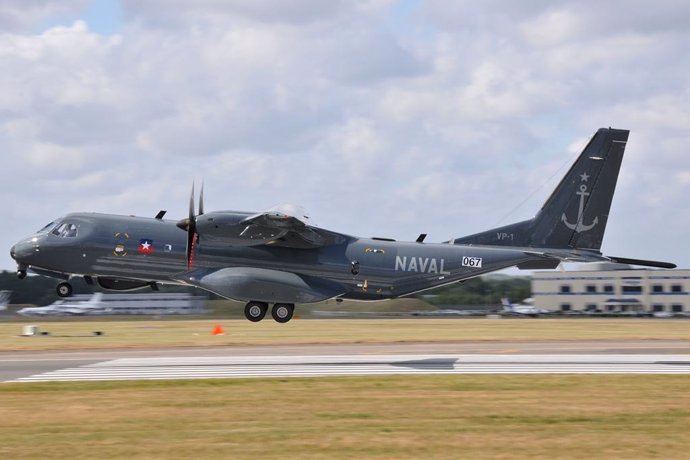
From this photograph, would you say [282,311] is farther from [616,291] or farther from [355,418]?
[616,291]

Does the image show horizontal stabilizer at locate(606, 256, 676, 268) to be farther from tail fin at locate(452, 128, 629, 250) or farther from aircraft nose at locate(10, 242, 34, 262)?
aircraft nose at locate(10, 242, 34, 262)

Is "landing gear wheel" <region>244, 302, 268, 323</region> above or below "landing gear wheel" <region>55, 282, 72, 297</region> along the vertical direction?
below

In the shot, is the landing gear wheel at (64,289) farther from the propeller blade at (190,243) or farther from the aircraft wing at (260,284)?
the propeller blade at (190,243)

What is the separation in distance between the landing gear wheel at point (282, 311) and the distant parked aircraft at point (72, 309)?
84.7 m

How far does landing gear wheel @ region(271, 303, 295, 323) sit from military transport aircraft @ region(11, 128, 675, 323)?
49 millimetres

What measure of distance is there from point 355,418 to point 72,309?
324ft

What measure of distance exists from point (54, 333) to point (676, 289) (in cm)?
8536

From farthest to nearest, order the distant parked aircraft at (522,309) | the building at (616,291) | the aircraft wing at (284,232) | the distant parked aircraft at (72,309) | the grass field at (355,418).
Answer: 1. the building at (616,291)
2. the distant parked aircraft at (522,309)
3. the distant parked aircraft at (72,309)
4. the aircraft wing at (284,232)
5. the grass field at (355,418)

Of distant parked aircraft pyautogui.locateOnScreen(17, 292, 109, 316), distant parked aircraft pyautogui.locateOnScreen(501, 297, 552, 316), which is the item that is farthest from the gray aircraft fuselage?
distant parked aircraft pyautogui.locateOnScreen(501, 297, 552, 316)

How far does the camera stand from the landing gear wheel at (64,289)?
33112 millimetres

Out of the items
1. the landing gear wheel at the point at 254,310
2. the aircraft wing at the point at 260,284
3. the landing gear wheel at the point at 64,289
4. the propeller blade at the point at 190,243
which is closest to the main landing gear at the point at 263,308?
the landing gear wheel at the point at 254,310

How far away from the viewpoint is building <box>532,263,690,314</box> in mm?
125312

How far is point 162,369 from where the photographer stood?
1484 inches

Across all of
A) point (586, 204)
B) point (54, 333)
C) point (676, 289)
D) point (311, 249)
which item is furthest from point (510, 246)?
point (676, 289)
